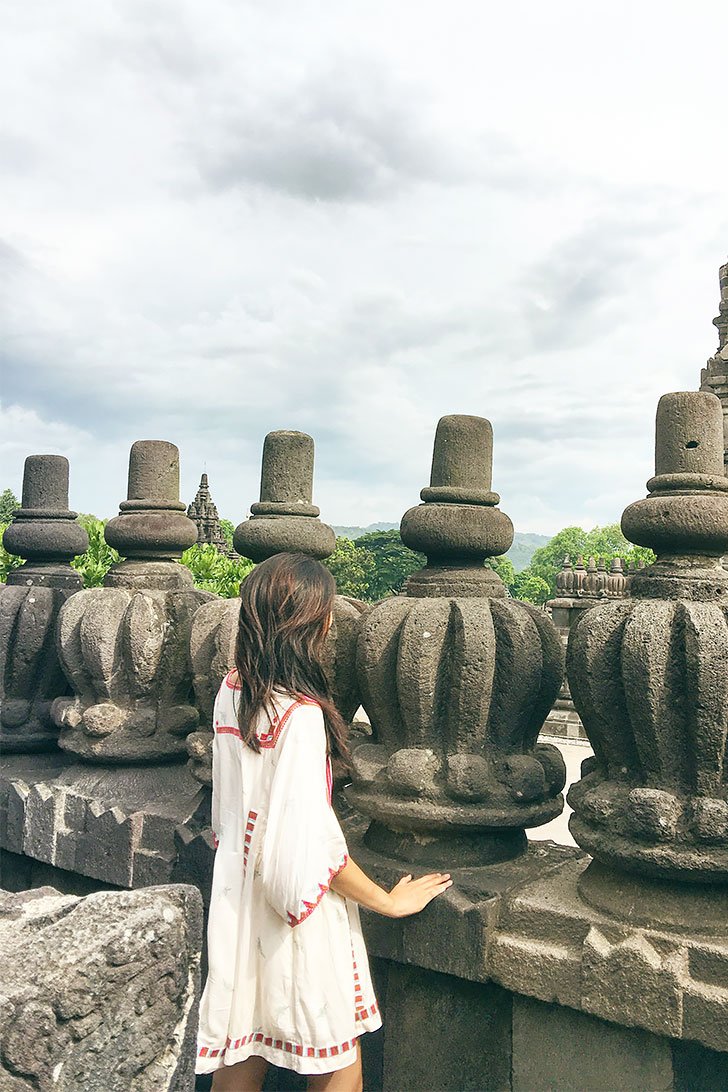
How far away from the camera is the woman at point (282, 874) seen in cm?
189

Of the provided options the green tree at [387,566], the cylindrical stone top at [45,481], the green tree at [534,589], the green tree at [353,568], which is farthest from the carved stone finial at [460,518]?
the green tree at [534,589]

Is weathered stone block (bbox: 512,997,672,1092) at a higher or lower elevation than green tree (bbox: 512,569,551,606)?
lower

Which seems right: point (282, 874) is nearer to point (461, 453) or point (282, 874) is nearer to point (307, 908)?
point (307, 908)

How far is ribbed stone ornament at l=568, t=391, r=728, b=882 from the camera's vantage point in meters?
2.01

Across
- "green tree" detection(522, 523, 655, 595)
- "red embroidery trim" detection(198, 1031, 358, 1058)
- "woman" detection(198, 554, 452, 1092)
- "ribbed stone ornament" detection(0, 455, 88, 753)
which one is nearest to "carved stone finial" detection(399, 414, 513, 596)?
"woman" detection(198, 554, 452, 1092)

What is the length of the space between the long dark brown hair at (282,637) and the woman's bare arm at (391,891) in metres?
0.32

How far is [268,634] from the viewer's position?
2033 mm

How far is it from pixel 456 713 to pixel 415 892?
45cm

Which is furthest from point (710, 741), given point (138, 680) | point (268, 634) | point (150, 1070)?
point (138, 680)

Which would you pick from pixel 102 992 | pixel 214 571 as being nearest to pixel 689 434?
pixel 102 992

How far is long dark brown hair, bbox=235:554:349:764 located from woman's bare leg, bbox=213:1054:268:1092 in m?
0.70

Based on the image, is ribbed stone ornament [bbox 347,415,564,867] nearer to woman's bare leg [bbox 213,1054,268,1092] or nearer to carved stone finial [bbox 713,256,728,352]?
woman's bare leg [bbox 213,1054,268,1092]

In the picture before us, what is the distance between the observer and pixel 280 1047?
1.94 meters

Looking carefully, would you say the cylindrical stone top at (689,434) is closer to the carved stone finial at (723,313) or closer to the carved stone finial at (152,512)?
the carved stone finial at (152,512)
